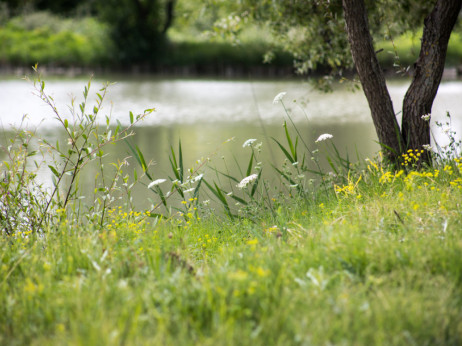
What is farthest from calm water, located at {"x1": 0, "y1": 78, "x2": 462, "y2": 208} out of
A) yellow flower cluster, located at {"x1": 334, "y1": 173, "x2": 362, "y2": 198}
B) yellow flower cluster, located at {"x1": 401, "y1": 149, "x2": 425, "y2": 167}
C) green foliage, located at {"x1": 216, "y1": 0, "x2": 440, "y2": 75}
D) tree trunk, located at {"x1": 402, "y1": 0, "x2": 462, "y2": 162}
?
yellow flower cluster, located at {"x1": 334, "y1": 173, "x2": 362, "y2": 198}

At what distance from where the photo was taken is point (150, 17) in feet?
66.2

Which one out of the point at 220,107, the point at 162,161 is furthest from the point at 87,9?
the point at 162,161

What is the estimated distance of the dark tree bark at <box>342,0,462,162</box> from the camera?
162 inches

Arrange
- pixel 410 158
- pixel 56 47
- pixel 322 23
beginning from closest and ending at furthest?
pixel 410 158, pixel 322 23, pixel 56 47

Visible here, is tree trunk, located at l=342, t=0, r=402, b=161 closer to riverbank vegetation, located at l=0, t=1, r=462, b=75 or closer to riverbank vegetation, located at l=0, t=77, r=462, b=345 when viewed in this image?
riverbank vegetation, located at l=0, t=77, r=462, b=345

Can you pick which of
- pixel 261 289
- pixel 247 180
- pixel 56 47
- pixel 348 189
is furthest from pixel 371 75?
pixel 56 47

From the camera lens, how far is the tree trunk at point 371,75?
414 cm

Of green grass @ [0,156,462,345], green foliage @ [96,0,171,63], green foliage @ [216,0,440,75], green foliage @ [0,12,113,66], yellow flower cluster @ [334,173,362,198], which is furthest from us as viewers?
green foliage @ [0,12,113,66]

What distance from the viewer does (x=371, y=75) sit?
425 centimetres

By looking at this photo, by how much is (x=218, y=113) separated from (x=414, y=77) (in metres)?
6.89

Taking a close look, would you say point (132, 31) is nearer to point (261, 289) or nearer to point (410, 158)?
point (410, 158)

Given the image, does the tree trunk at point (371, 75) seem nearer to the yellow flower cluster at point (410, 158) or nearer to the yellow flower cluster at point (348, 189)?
the yellow flower cluster at point (410, 158)

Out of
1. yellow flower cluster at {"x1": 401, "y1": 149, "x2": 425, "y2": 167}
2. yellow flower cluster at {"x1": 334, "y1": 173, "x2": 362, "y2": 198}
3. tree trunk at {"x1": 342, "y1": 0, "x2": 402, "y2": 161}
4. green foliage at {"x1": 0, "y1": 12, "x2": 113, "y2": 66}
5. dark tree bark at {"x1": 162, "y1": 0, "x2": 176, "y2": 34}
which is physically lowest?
yellow flower cluster at {"x1": 334, "y1": 173, "x2": 362, "y2": 198}

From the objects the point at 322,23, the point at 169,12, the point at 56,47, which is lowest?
the point at 322,23
